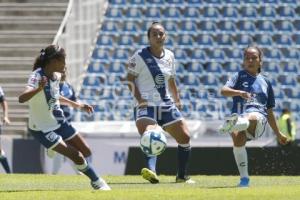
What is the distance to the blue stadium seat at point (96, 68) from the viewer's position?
26.9m

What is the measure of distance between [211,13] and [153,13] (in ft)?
5.58

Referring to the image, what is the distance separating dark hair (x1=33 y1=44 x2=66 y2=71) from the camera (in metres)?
11.3

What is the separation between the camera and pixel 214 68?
26578 mm

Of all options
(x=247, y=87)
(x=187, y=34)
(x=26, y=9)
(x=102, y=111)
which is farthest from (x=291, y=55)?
(x=247, y=87)

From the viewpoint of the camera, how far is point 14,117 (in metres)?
25.2

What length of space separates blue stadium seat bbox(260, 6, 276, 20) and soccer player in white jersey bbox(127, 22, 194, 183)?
1443 cm

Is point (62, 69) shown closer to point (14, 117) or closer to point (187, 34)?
point (14, 117)

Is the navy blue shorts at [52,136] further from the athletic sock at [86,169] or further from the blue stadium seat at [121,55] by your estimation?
the blue stadium seat at [121,55]

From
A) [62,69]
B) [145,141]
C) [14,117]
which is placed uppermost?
[62,69]

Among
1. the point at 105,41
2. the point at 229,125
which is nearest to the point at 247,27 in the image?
the point at 105,41

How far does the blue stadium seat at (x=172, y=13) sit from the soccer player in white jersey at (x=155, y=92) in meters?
14.8

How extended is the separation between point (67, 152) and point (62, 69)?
38.1 inches

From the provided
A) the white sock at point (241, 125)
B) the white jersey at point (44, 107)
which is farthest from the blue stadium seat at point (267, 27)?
the white jersey at point (44, 107)

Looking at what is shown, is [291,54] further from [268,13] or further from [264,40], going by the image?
[268,13]
